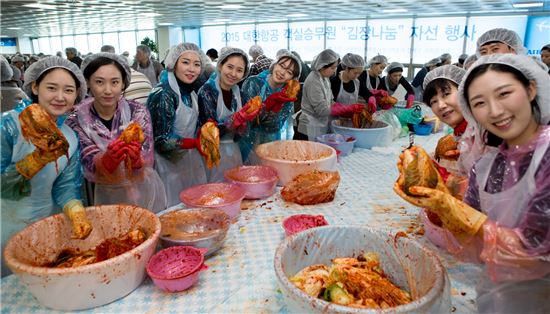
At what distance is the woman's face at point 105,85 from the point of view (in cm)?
188

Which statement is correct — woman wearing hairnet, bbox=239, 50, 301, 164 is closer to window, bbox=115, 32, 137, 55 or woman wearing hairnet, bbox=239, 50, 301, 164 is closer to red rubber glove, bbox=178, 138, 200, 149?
red rubber glove, bbox=178, 138, 200, 149

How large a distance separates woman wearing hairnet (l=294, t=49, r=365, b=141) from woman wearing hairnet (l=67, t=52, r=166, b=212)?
211cm

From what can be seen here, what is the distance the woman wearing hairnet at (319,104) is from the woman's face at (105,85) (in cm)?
225

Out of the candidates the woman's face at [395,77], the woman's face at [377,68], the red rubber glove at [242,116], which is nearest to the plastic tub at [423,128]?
the woman's face at [377,68]

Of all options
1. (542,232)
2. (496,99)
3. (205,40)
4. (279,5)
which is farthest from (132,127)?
(205,40)

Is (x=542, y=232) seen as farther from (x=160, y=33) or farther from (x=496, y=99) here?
(x=160, y=33)

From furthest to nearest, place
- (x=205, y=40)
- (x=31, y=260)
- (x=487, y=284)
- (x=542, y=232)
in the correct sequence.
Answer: (x=205, y=40) → (x=31, y=260) → (x=487, y=284) → (x=542, y=232)

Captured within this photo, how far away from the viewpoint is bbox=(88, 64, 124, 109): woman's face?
1885 mm

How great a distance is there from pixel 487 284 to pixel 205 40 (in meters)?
15.4

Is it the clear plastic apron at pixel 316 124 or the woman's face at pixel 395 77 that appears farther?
the woman's face at pixel 395 77

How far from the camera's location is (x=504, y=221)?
3.83 feet

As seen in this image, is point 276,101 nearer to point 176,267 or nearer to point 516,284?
point 176,267

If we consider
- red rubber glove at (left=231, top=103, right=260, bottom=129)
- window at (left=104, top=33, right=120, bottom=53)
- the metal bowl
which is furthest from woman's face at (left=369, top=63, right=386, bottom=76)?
window at (left=104, top=33, right=120, bottom=53)

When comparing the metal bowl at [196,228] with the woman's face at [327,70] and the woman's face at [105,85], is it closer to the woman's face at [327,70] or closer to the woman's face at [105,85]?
the woman's face at [105,85]
